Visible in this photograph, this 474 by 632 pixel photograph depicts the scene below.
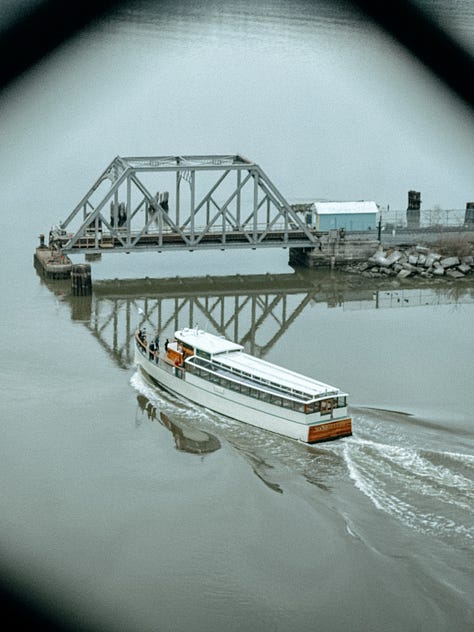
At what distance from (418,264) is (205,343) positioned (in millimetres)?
14631

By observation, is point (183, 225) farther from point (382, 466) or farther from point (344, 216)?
point (382, 466)

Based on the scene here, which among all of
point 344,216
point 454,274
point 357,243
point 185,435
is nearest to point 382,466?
point 185,435

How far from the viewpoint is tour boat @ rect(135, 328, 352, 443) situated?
17.2 meters

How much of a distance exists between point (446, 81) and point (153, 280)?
1151 inches

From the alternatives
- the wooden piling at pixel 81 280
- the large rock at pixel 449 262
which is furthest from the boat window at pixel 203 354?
the large rock at pixel 449 262

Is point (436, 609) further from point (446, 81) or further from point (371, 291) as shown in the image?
point (371, 291)

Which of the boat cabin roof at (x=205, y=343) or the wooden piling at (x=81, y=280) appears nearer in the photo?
the boat cabin roof at (x=205, y=343)

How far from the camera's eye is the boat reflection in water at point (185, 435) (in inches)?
670

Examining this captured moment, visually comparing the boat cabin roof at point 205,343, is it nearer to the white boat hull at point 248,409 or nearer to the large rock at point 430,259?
the white boat hull at point 248,409

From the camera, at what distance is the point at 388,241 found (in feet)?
113

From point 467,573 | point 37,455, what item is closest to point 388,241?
point 37,455

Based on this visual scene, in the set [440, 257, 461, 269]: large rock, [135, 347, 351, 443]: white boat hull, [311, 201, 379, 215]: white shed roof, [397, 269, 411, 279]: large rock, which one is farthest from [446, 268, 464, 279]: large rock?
[135, 347, 351, 443]: white boat hull

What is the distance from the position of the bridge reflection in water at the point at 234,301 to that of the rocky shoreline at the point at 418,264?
31.3 inches

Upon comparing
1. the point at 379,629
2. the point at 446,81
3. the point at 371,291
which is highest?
the point at 446,81
